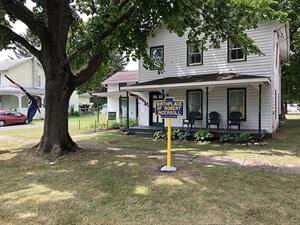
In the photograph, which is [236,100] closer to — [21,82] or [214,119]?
[214,119]

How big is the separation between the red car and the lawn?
19.6m

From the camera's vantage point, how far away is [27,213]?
5078mm

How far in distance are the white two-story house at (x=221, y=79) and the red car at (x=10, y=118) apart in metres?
15.1

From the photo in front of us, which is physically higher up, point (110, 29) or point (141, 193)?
point (110, 29)

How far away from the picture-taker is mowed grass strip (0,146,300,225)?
4.80 metres

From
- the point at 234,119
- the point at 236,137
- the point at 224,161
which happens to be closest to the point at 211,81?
the point at 234,119

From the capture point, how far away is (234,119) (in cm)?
1534

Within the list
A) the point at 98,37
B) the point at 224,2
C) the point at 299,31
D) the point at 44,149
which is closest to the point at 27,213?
the point at 44,149

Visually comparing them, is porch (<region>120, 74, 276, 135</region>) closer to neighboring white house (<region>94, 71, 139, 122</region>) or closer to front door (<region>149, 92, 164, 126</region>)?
front door (<region>149, 92, 164, 126</region>)

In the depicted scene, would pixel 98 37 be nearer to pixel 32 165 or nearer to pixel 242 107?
pixel 32 165

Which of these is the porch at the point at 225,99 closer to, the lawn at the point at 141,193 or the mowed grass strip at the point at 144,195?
the lawn at the point at 141,193

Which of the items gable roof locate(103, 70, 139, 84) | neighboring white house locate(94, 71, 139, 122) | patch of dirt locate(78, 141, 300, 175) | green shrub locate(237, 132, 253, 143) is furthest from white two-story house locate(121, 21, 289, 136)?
gable roof locate(103, 70, 139, 84)

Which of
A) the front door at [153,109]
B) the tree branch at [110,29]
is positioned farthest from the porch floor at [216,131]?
the tree branch at [110,29]

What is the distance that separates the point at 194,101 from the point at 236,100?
2.55m
